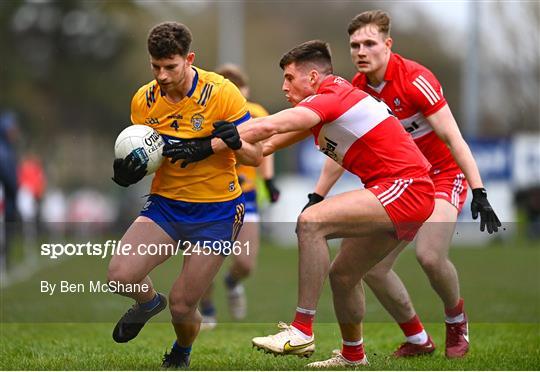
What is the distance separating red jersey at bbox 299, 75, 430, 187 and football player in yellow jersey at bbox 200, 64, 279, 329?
9.26 ft

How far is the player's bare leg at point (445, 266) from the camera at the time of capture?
306 inches

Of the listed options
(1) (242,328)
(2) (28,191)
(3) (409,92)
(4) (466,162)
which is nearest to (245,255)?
(1) (242,328)

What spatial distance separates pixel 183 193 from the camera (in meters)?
7.01

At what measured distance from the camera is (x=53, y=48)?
41.5 metres

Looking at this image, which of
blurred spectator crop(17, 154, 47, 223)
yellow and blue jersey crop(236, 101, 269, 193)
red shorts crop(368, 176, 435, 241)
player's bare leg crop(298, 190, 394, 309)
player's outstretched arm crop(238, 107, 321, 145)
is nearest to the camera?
player's outstretched arm crop(238, 107, 321, 145)

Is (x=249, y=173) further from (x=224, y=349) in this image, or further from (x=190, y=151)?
(x=190, y=151)

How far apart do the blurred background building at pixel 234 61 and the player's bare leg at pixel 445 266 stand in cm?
1303

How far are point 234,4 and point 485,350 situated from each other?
2712cm

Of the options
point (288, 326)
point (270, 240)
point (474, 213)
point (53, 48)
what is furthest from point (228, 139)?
point (53, 48)

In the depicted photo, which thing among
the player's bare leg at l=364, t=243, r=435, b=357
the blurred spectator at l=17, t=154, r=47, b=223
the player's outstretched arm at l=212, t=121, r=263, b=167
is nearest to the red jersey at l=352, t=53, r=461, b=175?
the player's bare leg at l=364, t=243, r=435, b=357

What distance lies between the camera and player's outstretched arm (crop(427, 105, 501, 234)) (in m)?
7.08

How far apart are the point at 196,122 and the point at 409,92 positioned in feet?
5.30

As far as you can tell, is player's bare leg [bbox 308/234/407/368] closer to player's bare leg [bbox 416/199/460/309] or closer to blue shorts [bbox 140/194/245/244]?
player's bare leg [bbox 416/199/460/309]

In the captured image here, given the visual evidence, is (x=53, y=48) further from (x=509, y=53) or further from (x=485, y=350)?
(x=485, y=350)
